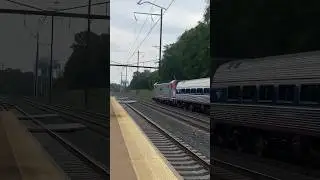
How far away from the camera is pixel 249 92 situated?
3555mm

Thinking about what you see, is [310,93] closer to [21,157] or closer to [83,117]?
[83,117]

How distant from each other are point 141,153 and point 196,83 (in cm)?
385

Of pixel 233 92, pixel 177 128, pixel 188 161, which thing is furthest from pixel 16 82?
pixel 177 128

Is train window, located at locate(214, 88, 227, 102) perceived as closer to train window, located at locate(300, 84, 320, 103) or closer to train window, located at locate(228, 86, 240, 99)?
train window, located at locate(228, 86, 240, 99)

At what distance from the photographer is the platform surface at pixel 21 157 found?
11.9 ft

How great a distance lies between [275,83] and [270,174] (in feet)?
2.11

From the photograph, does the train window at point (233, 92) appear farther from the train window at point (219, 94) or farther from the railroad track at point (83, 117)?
the railroad track at point (83, 117)

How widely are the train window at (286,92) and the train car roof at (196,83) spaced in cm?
76

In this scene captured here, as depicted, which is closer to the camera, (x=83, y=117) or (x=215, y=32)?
(x=215, y=32)

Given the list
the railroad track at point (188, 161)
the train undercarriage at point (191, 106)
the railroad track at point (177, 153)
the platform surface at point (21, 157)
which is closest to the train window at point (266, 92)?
the railroad track at point (188, 161)

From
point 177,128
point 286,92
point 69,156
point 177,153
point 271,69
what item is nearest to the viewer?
point 286,92

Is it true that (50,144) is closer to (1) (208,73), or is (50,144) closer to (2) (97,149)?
(2) (97,149)

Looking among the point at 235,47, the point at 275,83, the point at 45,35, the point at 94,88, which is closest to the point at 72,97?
the point at 94,88

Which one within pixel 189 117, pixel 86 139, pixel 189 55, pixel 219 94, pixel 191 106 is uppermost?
pixel 189 55
